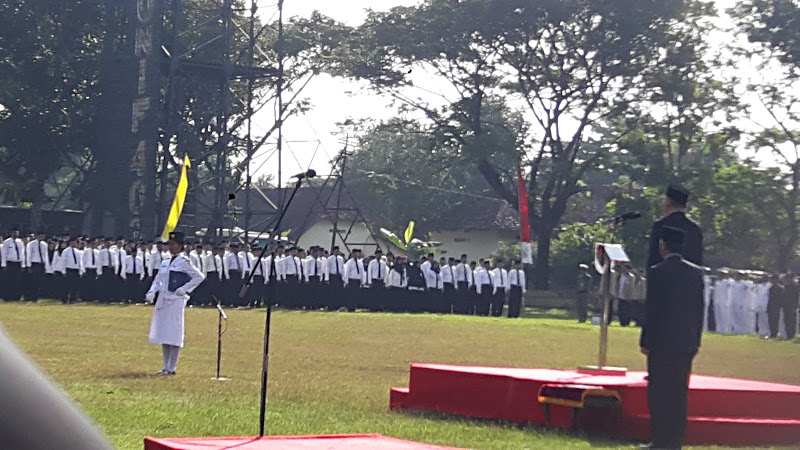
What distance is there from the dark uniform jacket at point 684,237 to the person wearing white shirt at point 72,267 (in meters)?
24.7

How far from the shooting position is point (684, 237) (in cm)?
920

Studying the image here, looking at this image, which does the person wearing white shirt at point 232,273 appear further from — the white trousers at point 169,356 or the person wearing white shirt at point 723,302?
the white trousers at point 169,356

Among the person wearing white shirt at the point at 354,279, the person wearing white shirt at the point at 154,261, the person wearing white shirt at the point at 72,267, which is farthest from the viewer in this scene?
the person wearing white shirt at the point at 354,279

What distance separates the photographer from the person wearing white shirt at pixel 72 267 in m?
32.0

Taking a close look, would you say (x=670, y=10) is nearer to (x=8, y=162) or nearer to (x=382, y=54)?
(x=382, y=54)

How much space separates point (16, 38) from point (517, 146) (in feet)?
57.8

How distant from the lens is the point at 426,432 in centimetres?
1022

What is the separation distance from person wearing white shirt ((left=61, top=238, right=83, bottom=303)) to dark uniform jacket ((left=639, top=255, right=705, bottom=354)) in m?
25.0

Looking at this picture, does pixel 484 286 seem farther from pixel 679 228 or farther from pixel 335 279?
pixel 679 228

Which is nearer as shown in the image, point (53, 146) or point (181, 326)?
point (181, 326)

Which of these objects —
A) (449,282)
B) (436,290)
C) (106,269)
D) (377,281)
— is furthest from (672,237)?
(449,282)

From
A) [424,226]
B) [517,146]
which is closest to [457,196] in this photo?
[424,226]

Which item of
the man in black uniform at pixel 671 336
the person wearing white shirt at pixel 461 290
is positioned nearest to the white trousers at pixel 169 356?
the man in black uniform at pixel 671 336

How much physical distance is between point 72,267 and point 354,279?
8.73 meters
